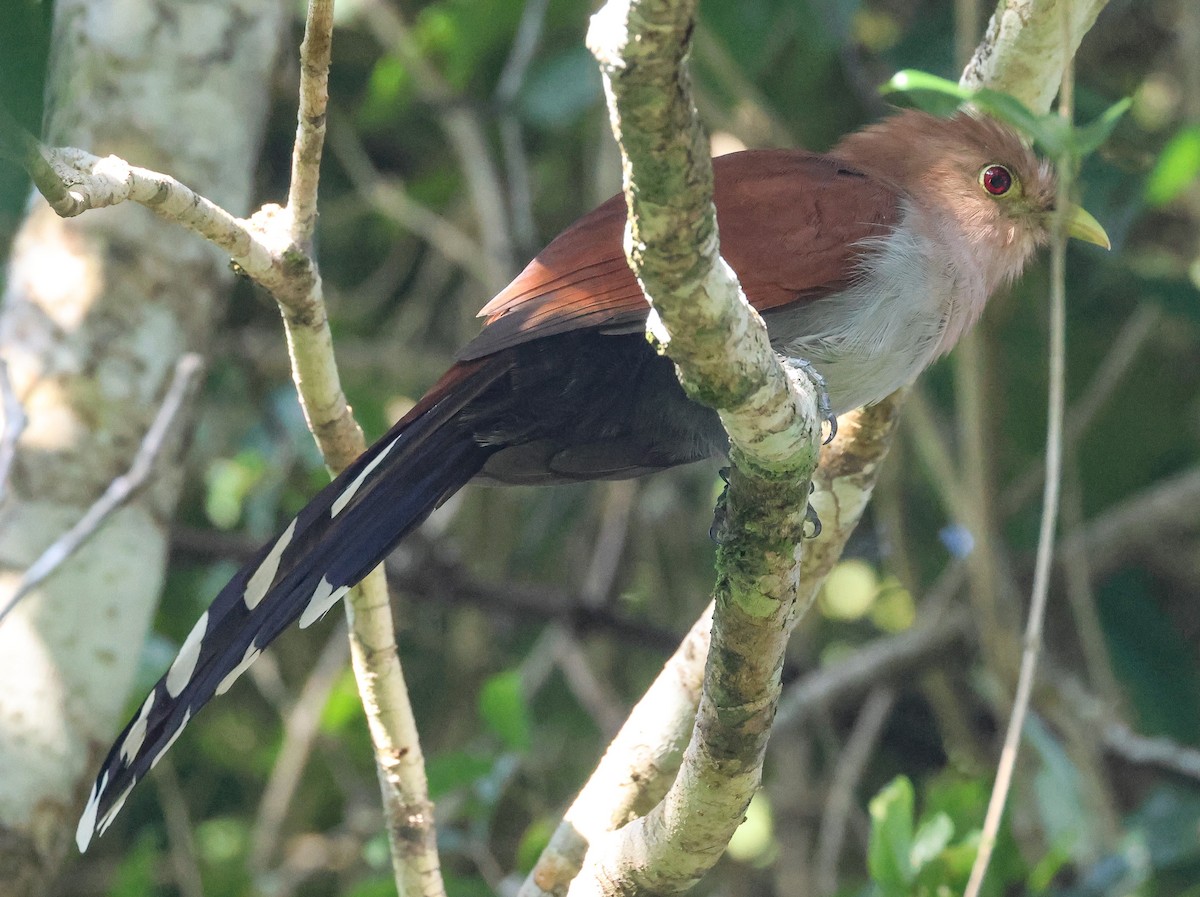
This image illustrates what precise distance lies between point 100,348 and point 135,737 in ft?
3.15

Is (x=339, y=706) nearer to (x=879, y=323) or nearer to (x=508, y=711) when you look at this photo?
(x=508, y=711)

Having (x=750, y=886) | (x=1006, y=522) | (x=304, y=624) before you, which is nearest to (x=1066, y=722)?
(x=1006, y=522)

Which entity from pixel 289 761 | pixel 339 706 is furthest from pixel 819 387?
pixel 289 761

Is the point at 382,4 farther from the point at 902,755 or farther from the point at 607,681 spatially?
the point at 902,755

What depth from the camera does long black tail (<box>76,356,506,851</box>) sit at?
2.09 metres

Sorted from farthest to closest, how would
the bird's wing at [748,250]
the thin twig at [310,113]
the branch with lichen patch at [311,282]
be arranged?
the bird's wing at [748,250] → the thin twig at [310,113] → the branch with lichen patch at [311,282]

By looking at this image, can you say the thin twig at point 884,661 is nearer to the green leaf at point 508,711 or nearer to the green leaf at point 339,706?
the green leaf at point 508,711

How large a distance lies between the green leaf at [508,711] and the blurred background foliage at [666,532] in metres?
0.34

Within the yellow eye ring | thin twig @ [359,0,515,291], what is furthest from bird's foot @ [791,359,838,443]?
thin twig @ [359,0,515,291]

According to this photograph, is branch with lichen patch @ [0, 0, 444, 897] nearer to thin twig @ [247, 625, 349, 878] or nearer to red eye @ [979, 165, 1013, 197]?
red eye @ [979, 165, 1013, 197]

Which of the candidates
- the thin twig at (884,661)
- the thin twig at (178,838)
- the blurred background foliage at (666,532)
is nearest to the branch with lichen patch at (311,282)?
the blurred background foliage at (666,532)

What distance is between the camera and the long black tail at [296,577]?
209 cm

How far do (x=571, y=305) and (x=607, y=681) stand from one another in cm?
255

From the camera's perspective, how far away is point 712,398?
1.57m
